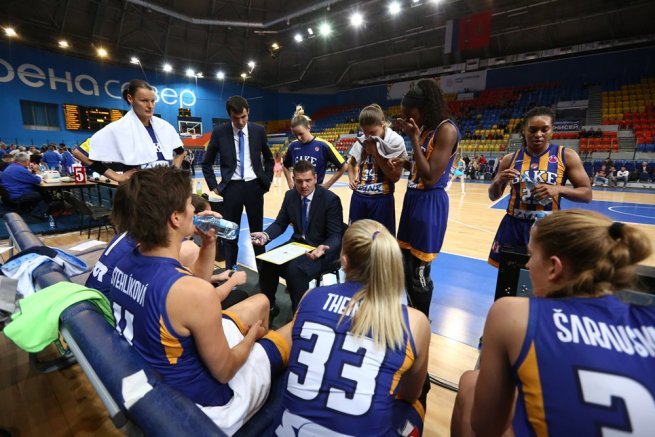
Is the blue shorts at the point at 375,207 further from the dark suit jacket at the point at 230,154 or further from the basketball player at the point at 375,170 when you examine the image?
the dark suit jacket at the point at 230,154

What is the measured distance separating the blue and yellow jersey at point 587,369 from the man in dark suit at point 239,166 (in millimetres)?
2841

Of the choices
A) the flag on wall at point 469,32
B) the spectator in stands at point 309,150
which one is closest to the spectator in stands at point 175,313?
the spectator in stands at point 309,150

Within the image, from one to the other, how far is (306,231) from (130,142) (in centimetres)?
160

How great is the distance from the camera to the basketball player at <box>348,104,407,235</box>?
2.47 m

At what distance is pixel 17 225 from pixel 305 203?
8.16 ft

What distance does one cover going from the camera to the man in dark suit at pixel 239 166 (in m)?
3.36

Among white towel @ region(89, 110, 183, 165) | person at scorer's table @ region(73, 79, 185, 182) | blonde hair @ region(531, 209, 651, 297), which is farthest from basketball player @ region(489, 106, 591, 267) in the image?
white towel @ region(89, 110, 183, 165)

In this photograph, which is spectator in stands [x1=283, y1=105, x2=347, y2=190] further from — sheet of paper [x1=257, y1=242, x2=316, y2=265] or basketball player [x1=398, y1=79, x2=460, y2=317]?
basketball player [x1=398, y1=79, x2=460, y2=317]

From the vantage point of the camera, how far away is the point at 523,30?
58.3 ft

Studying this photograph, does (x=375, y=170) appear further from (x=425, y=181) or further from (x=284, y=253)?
(x=284, y=253)

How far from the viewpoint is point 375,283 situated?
119 cm

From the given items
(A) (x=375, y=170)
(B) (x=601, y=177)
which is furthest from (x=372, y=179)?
(B) (x=601, y=177)

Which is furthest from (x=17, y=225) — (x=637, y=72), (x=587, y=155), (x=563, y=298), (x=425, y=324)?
(x=637, y=72)

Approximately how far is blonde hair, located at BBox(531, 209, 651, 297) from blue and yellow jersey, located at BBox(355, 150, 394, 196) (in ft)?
5.54
